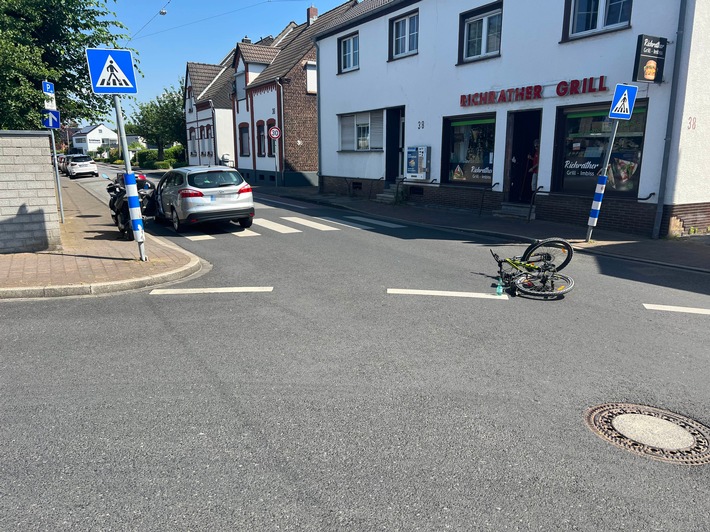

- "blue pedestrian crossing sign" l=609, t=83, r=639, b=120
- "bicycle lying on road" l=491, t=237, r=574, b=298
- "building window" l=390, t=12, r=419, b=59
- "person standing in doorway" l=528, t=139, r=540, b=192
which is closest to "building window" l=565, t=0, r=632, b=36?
"blue pedestrian crossing sign" l=609, t=83, r=639, b=120

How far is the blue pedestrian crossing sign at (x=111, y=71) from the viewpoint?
25.9 ft

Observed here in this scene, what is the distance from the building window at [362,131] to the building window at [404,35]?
243 cm

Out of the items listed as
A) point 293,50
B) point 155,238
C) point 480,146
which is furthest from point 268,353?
point 293,50

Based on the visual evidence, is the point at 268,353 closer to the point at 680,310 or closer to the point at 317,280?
the point at 317,280

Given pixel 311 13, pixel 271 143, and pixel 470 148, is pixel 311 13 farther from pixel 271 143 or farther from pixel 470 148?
pixel 470 148

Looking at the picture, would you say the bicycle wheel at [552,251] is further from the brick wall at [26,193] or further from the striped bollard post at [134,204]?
the brick wall at [26,193]

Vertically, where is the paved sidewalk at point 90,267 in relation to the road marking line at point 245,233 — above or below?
above

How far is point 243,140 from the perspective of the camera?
116 ft

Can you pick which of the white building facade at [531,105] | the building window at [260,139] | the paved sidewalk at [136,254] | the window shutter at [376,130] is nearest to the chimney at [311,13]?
the building window at [260,139]

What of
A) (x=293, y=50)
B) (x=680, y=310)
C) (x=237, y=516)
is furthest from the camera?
(x=293, y=50)

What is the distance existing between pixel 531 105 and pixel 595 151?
2292mm

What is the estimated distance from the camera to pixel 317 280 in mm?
8102

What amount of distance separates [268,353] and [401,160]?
54.6 ft

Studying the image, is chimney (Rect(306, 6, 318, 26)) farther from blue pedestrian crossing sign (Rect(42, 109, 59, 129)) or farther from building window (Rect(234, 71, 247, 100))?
blue pedestrian crossing sign (Rect(42, 109, 59, 129))
